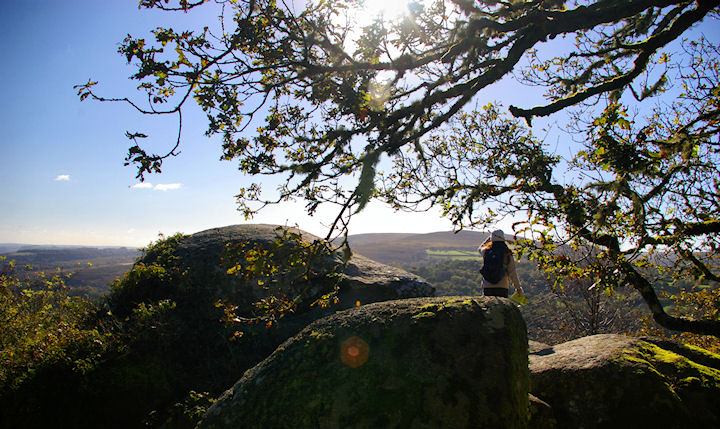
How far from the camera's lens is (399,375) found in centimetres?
384

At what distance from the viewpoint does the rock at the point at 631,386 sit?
468 cm

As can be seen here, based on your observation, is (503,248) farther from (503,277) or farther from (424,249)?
(424,249)

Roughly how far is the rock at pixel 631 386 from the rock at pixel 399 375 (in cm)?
168

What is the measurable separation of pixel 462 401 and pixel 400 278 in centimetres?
729

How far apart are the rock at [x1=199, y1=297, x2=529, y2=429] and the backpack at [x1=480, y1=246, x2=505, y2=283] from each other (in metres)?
2.72

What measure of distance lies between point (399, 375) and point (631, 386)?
375 cm

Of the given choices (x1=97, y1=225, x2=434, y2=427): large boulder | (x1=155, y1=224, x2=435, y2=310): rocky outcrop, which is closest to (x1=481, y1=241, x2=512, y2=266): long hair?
(x1=97, y1=225, x2=434, y2=427): large boulder

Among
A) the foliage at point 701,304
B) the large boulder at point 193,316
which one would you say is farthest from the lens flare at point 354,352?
the foliage at point 701,304

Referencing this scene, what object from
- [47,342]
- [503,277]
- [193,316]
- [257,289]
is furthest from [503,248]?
[47,342]

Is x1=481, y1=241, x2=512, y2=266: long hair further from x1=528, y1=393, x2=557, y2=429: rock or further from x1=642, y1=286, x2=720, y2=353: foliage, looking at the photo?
x1=642, y1=286, x2=720, y2=353: foliage

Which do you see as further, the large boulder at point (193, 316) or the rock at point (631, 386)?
the large boulder at point (193, 316)

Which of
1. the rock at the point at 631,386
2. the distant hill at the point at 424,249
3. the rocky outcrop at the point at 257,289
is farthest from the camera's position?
the distant hill at the point at 424,249

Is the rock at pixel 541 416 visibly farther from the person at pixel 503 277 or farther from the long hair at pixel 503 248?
the long hair at pixel 503 248

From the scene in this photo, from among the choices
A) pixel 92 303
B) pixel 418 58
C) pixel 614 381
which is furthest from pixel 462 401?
pixel 92 303
